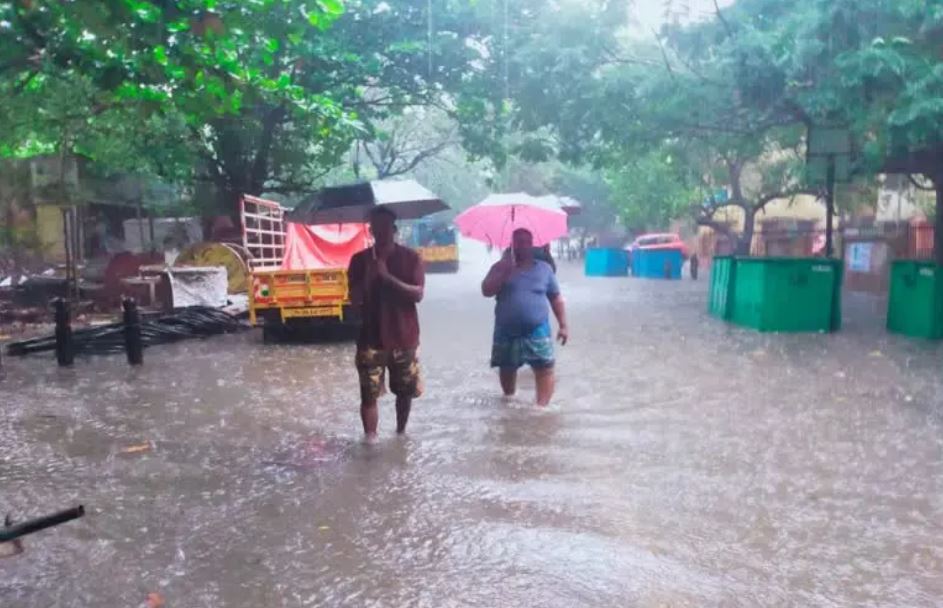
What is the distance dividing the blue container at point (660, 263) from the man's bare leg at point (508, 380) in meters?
25.7

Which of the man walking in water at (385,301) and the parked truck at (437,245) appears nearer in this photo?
A: the man walking in water at (385,301)

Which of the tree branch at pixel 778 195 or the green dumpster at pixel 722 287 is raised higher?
the tree branch at pixel 778 195

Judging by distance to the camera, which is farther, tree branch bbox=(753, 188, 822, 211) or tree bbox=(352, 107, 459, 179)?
tree bbox=(352, 107, 459, 179)

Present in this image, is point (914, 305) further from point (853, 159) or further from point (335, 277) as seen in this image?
point (335, 277)

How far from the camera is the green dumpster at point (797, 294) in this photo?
13.1m

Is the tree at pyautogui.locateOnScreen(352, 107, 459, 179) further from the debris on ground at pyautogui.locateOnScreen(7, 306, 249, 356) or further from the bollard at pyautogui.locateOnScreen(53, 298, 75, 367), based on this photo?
the bollard at pyautogui.locateOnScreen(53, 298, 75, 367)

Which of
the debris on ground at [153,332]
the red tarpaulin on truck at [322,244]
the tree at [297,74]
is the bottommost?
the debris on ground at [153,332]

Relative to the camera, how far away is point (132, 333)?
10.8m

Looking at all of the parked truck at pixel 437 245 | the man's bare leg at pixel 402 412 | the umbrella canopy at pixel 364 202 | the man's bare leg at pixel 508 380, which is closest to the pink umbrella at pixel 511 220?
the man's bare leg at pixel 508 380

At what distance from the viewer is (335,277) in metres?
12.9

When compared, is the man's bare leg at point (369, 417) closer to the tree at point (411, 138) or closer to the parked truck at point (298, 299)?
the parked truck at point (298, 299)

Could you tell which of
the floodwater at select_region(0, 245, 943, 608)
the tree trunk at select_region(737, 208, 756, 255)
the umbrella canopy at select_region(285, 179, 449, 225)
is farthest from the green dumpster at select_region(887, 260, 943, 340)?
the tree trunk at select_region(737, 208, 756, 255)

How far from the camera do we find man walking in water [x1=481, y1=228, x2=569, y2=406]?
729cm

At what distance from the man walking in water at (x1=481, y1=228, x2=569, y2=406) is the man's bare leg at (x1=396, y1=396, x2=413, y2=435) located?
1.16m
